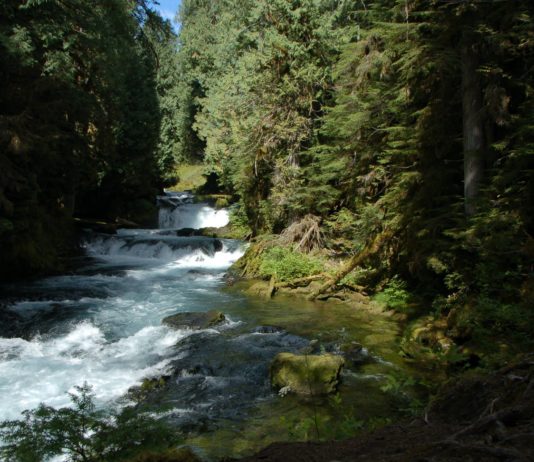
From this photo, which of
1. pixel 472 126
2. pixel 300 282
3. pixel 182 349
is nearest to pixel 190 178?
pixel 300 282

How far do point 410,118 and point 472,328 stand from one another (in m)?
5.30

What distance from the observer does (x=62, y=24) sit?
16.2 m

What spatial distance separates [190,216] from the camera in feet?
107

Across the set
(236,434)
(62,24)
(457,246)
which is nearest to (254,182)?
(62,24)

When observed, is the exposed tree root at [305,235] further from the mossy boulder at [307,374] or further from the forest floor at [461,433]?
the forest floor at [461,433]

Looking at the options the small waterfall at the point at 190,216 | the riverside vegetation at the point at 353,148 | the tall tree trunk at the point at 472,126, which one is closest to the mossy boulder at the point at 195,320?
the riverside vegetation at the point at 353,148

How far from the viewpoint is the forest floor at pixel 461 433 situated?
2301 millimetres

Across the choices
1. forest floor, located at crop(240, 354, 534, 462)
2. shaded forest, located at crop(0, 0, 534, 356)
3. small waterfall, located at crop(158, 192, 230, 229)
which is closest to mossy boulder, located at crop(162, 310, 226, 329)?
shaded forest, located at crop(0, 0, 534, 356)

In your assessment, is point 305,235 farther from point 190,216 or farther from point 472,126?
point 190,216

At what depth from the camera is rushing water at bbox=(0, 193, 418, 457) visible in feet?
22.0

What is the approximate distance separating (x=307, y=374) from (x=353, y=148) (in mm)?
7761

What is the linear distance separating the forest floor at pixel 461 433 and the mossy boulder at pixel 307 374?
11.6ft

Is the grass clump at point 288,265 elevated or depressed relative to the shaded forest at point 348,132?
depressed

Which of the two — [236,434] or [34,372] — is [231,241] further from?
[236,434]
